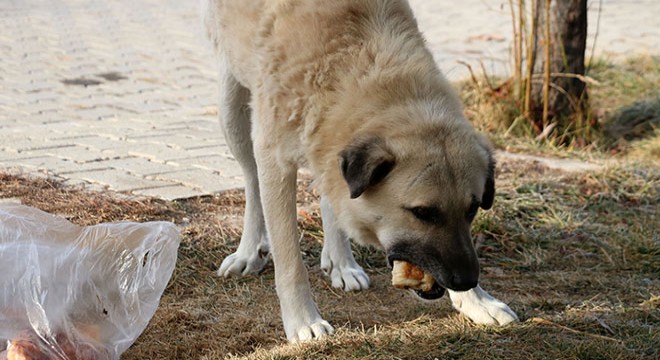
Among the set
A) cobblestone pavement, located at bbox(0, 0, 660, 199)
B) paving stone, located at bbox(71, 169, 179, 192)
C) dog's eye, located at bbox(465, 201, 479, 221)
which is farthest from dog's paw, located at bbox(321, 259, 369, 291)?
paving stone, located at bbox(71, 169, 179, 192)

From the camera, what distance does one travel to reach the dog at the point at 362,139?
397 cm

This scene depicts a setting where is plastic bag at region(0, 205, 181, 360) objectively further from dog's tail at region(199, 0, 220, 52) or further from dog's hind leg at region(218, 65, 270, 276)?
dog's tail at region(199, 0, 220, 52)

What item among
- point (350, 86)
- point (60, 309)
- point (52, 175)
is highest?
point (350, 86)

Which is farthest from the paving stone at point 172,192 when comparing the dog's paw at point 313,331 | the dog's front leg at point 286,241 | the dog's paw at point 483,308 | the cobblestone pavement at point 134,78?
the dog's paw at point 483,308

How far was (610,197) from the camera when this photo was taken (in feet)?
22.9

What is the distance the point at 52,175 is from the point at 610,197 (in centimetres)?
387

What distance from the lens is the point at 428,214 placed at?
3.96 meters

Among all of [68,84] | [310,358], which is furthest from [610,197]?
[68,84]

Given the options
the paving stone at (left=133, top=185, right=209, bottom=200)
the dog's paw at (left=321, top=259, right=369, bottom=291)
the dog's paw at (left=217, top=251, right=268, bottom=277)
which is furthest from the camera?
the paving stone at (left=133, top=185, right=209, bottom=200)

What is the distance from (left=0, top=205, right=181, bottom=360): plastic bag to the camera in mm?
3863

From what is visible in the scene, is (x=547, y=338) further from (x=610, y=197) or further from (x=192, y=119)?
(x=192, y=119)

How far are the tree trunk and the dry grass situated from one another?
95 cm

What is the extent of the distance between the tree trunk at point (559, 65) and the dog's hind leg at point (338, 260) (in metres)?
3.41

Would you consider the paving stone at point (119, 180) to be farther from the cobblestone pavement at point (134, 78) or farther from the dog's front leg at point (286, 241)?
the dog's front leg at point (286, 241)
